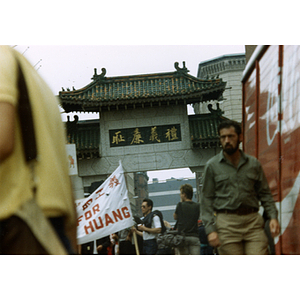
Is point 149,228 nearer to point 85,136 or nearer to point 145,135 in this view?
point 145,135

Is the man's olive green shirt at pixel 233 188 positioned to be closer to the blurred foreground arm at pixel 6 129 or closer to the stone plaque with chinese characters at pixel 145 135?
the stone plaque with chinese characters at pixel 145 135

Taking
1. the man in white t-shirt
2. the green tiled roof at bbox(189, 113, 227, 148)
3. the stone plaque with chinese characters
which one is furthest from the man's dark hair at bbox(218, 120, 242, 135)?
the man in white t-shirt

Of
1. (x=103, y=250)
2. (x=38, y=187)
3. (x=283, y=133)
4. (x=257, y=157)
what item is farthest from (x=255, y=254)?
(x=38, y=187)

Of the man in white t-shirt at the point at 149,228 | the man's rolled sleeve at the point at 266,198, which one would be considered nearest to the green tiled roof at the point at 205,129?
the man's rolled sleeve at the point at 266,198

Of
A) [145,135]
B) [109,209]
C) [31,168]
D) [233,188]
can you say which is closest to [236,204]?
[233,188]

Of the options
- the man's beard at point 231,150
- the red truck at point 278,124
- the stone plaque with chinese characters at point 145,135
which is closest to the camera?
the red truck at point 278,124

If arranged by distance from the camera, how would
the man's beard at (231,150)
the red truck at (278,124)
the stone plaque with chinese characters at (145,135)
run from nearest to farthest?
the red truck at (278,124) → the man's beard at (231,150) → the stone plaque with chinese characters at (145,135)

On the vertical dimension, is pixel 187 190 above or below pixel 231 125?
below
